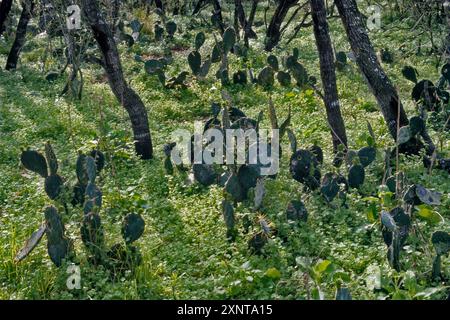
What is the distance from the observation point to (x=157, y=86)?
10.2m

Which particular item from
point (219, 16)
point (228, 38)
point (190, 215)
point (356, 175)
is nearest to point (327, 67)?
point (356, 175)

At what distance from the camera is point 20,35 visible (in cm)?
1192

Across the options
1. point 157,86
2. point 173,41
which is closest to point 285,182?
point 157,86

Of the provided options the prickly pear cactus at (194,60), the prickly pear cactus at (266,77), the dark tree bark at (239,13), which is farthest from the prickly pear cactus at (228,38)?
the dark tree bark at (239,13)

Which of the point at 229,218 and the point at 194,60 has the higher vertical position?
the point at 194,60

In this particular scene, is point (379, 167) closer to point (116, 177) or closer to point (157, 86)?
point (116, 177)

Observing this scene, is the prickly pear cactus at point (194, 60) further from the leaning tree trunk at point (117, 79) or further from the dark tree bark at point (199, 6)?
the dark tree bark at point (199, 6)

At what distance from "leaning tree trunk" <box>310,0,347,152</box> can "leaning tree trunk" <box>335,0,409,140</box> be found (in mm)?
181

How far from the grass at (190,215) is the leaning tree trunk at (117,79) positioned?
0.49ft

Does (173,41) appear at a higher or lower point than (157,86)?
higher

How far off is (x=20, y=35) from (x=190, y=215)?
24.6ft

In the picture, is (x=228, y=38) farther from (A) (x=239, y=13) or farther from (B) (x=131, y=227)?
(B) (x=131, y=227)
